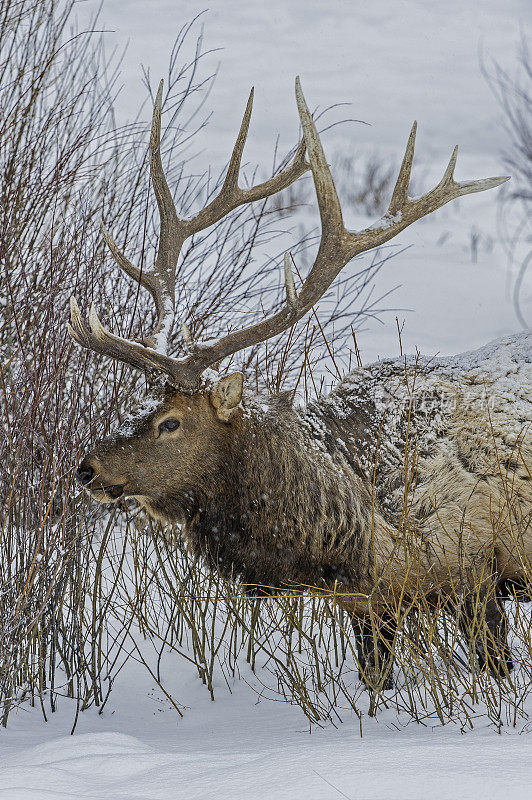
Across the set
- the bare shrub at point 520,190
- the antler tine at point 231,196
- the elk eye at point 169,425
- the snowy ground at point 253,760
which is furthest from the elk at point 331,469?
the bare shrub at point 520,190

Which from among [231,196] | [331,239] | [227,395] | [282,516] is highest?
[231,196]

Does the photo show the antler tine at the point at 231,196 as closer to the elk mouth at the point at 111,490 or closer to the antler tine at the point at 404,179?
the antler tine at the point at 404,179

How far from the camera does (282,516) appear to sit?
3.24 m

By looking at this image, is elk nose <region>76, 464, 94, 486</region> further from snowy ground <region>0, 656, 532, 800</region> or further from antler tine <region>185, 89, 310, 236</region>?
antler tine <region>185, 89, 310, 236</region>

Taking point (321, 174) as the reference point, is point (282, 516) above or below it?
below

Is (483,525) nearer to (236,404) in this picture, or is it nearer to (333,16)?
(236,404)

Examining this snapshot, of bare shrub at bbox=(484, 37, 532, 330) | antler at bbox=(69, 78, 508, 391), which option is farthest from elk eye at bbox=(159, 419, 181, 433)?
bare shrub at bbox=(484, 37, 532, 330)

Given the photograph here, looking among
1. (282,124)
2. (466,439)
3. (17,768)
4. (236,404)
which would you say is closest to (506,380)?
(466,439)

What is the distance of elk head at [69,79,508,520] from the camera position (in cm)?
305

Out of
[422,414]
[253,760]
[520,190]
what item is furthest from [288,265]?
[520,190]

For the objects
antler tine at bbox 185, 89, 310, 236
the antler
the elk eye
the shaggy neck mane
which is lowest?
the shaggy neck mane

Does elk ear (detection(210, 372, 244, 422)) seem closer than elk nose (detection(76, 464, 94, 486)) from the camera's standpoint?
No

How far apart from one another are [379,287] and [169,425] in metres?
10.2

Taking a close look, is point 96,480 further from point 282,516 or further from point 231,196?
point 231,196
